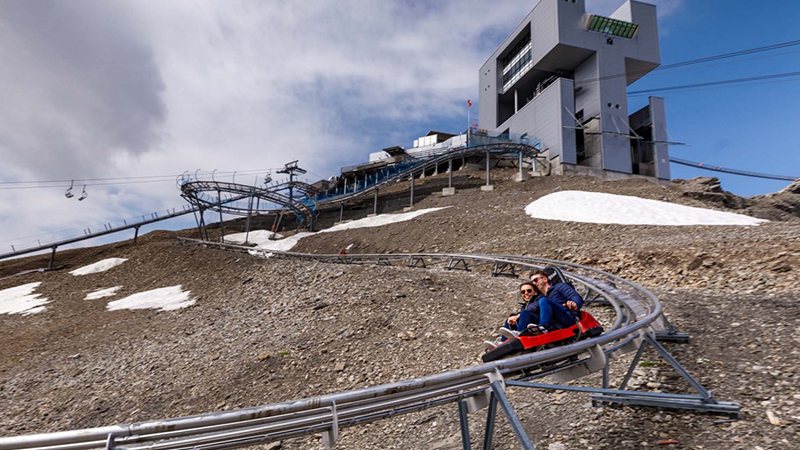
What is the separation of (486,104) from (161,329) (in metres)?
59.5

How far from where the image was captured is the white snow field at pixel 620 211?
2405cm

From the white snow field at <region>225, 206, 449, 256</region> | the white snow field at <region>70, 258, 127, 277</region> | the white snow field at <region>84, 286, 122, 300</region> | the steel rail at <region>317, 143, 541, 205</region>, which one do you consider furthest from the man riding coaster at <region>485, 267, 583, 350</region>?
the steel rail at <region>317, 143, 541, 205</region>

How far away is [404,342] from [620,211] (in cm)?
2167

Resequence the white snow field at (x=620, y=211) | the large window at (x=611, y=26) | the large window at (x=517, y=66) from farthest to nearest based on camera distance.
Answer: the large window at (x=517, y=66) < the large window at (x=611, y=26) < the white snow field at (x=620, y=211)

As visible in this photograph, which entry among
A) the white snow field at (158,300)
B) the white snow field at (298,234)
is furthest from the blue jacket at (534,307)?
the white snow field at (298,234)

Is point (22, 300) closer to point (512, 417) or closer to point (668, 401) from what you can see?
point (512, 417)

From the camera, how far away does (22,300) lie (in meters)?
28.8

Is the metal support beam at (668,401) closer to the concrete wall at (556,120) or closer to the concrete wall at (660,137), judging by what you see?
the concrete wall at (556,120)

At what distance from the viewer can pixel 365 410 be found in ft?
12.7

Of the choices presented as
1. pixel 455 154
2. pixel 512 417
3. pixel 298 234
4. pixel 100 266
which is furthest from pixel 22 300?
pixel 455 154

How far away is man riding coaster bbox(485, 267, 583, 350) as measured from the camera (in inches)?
254

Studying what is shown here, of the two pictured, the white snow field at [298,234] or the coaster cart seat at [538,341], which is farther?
the white snow field at [298,234]

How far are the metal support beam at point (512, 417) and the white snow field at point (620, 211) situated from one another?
23.5 metres

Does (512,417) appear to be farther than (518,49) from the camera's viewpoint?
No
